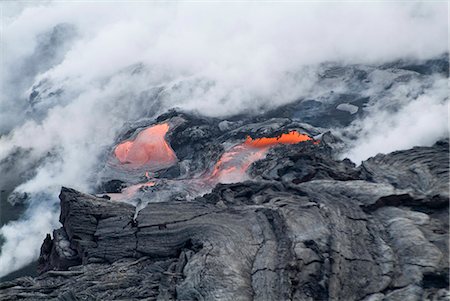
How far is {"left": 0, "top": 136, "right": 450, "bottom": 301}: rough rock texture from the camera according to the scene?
42.4 feet

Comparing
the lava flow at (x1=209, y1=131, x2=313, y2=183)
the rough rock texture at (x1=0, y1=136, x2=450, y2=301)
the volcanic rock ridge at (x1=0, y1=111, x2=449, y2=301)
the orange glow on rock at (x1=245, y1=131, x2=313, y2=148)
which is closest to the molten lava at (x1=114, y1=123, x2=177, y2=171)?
the lava flow at (x1=209, y1=131, x2=313, y2=183)

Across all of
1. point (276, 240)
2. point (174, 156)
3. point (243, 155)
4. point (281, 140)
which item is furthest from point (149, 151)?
point (276, 240)

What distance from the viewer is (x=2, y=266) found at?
27.0 metres

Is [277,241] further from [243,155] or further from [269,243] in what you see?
[243,155]

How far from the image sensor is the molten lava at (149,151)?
30.5m

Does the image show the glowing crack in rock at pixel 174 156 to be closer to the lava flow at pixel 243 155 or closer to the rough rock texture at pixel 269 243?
the lava flow at pixel 243 155

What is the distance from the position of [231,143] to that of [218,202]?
1173 cm

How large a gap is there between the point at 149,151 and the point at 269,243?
59.0 ft

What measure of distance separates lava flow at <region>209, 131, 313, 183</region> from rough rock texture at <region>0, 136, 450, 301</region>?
6899mm

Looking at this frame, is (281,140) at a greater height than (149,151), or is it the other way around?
(149,151)

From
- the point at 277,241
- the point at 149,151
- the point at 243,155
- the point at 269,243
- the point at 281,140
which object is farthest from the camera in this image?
the point at 149,151

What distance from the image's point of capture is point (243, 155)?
90.3ft

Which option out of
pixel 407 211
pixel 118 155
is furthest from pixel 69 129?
pixel 407 211

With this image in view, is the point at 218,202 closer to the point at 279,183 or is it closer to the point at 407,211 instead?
the point at 279,183
